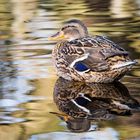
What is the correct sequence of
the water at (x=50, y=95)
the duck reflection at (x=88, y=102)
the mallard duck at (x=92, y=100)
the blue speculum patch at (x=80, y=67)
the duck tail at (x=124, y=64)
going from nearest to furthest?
1. the water at (x=50, y=95)
2. the duck reflection at (x=88, y=102)
3. the mallard duck at (x=92, y=100)
4. the duck tail at (x=124, y=64)
5. the blue speculum patch at (x=80, y=67)

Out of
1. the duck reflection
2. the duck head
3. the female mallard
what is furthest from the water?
the duck head

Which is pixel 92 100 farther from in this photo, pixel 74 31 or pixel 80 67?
pixel 74 31

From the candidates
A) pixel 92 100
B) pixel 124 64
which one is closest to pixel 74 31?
pixel 124 64

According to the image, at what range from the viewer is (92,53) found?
30.2ft

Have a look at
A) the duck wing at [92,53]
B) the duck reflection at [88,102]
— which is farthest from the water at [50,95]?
the duck wing at [92,53]

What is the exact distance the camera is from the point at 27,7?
20422mm

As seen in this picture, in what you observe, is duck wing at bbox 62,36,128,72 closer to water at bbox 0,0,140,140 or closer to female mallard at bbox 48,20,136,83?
female mallard at bbox 48,20,136,83

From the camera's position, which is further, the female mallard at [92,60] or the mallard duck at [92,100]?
the female mallard at [92,60]

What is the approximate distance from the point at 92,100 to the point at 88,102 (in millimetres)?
103

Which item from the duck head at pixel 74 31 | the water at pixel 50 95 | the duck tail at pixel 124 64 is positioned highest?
the duck head at pixel 74 31

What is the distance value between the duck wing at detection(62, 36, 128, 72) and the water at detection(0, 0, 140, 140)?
30 cm

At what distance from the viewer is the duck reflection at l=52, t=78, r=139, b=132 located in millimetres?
7535

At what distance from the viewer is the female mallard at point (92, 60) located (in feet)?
29.8

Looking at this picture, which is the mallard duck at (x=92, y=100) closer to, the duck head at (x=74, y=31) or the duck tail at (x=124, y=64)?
the duck tail at (x=124, y=64)
